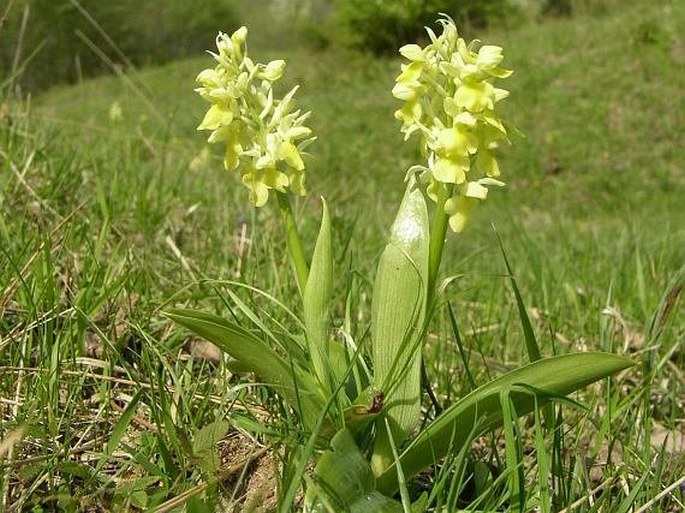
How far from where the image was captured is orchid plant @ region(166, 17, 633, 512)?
88 cm

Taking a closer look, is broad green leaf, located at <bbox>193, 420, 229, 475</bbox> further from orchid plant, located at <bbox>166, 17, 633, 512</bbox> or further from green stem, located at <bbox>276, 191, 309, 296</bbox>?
green stem, located at <bbox>276, 191, 309, 296</bbox>

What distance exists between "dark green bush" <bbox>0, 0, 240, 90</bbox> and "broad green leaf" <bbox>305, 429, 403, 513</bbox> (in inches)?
501

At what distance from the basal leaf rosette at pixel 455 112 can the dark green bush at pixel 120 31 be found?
41.4 feet

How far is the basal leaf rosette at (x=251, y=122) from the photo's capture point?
3.07 ft

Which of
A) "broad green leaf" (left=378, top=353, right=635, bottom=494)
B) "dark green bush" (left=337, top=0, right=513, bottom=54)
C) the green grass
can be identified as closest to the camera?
"broad green leaf" (left=378, top=353, right=635, bottom=494)

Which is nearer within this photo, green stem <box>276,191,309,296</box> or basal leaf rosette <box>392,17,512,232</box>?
basal leaf rosette <box>392,17,512,232</box>

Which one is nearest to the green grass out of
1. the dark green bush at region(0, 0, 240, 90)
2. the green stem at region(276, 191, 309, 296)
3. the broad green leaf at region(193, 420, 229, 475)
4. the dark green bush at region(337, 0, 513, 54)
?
the broad green leaf at region(193, 420, 229, 475)

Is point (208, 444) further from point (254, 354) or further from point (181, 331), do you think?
point (181, 331)

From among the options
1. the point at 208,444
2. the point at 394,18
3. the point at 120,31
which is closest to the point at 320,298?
the point at 208,444

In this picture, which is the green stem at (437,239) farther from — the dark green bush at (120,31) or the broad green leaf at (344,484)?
the dark green bush at (120,31)

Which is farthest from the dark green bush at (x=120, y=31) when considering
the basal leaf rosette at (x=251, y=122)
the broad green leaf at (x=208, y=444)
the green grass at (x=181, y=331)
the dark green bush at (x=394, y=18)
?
the broad green leaf at (x=208, y=444)

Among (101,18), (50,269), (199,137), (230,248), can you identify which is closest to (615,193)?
(199,137)

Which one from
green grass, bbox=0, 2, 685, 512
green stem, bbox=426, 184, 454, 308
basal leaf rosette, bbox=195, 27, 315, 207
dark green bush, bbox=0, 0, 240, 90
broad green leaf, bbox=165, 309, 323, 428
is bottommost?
dark green bush, bbox=0, 0, 240, 90

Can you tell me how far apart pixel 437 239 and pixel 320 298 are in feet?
0.45
